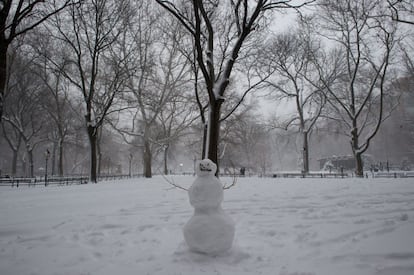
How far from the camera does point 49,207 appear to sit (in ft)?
27.4

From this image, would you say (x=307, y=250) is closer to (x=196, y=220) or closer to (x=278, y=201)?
(x=196, y=220)

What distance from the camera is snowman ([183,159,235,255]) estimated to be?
3844 millimetres

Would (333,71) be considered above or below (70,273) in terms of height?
above

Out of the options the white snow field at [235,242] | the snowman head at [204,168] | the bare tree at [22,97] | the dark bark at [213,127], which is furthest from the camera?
the bare tree at [22,97]

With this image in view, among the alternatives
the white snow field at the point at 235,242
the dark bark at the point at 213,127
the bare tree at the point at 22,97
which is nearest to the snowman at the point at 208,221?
the white snow field at the point at 235,242

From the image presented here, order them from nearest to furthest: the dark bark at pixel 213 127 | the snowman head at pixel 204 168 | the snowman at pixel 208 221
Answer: the snowman at pixel 208 221, the snowman head at pixel 204 168, the dark bark at pixel 213 127

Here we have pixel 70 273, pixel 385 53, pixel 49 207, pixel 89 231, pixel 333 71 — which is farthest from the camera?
pixel 333 71

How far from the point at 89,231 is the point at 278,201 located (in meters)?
6.27

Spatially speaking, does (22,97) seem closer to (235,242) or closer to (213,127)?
(213,127)

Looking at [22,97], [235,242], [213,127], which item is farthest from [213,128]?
[22,97]

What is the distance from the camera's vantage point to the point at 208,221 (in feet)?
12.7

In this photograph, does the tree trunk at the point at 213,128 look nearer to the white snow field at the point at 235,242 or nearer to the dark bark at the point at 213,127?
the dark bark at the point at 213,127

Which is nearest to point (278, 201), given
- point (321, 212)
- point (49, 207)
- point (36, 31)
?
point (321, 212)

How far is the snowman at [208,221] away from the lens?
384 centimetres
